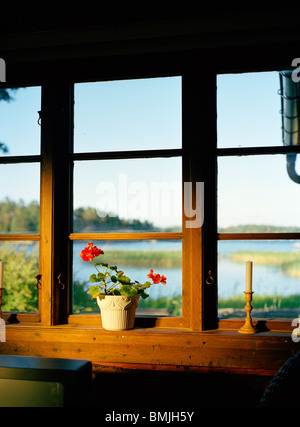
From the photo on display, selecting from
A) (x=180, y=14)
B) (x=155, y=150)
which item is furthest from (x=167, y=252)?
(x=180, y=14)

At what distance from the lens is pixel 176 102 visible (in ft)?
8.09

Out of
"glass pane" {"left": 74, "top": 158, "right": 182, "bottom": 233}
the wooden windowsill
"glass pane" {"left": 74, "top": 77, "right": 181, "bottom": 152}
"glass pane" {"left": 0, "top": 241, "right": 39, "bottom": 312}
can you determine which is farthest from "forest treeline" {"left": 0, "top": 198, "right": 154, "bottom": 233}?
the wooden windowsill

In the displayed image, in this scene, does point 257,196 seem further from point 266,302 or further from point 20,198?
point 20,198

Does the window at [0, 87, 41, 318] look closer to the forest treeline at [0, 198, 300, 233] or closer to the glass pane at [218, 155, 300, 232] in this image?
the forest treeline at [0, 198, 300, 233]

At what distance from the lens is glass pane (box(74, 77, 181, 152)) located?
8.13ft

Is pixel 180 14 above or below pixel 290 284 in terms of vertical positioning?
above

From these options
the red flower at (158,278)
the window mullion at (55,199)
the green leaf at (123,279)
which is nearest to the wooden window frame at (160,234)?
the window mullion at (55,199)

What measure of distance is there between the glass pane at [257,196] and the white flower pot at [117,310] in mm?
661

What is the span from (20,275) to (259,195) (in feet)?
4.96

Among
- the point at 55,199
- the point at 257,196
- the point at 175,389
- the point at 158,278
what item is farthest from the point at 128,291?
the point at 257,196

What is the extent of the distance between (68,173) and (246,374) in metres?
1.51

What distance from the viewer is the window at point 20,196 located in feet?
8.38

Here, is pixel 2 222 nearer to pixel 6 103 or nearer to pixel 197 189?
pixel 6 103

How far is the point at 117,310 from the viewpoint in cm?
227
